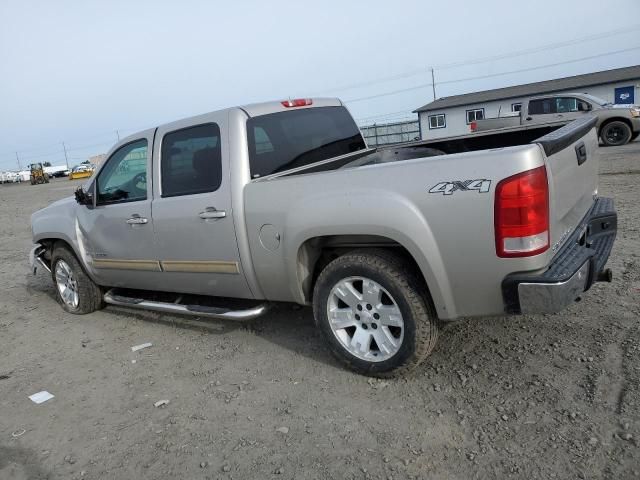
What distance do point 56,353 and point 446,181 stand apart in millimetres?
3884

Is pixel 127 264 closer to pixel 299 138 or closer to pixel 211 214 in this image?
pixel 211 214

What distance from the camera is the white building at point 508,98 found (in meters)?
28.1

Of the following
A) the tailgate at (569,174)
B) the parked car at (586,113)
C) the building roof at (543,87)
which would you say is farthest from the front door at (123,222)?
the building roof at (543,87)

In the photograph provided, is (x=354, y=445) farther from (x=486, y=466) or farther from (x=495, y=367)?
(x=495, y=367)

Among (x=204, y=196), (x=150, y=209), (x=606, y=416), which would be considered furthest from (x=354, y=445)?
(x=150, y=209)

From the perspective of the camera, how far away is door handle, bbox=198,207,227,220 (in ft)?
12.8

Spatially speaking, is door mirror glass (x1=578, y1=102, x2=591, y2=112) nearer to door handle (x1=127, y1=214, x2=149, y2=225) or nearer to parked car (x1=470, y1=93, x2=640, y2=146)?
parked car (x1=470, y1=93, x2=640, y2=146)

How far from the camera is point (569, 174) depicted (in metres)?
3.26

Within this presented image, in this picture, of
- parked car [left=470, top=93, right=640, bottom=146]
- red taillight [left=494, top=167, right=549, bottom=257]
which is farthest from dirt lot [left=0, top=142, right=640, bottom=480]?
parked car [left=470, top=93, right=640, bottom=146]

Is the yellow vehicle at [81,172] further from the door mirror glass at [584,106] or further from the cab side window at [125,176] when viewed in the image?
the cab side window at [125,176]

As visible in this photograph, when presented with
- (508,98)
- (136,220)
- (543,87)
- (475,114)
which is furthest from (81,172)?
(136,220)

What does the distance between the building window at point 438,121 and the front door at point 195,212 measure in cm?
3232

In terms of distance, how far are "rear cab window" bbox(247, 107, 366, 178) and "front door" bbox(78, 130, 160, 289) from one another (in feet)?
3.76

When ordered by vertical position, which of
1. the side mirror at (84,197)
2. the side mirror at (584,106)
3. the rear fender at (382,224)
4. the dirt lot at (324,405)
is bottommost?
the dirt lot at (324,405)
